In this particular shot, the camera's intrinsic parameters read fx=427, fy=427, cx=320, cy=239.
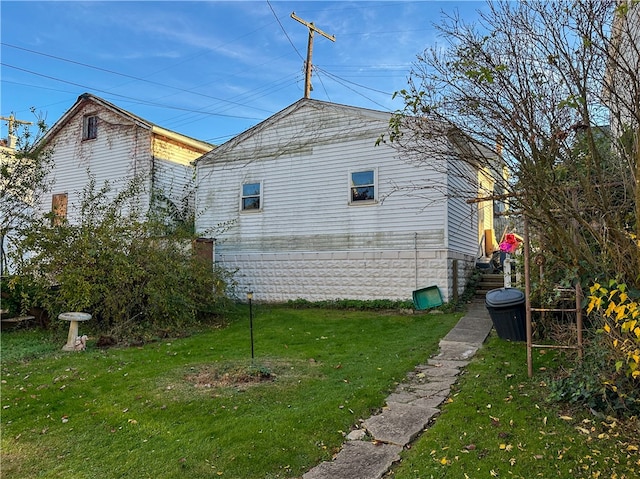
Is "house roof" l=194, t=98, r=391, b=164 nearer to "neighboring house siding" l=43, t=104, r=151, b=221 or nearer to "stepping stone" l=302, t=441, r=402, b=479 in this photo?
"neighboring house siding" l=43, t=104, r=151, b=221

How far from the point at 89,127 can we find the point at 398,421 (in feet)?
59.3

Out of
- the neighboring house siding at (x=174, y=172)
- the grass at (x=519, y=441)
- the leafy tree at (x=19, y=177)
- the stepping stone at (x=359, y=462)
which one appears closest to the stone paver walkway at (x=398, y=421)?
the stepping stone at (x=359, y=462)

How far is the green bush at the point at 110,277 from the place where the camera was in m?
8.95

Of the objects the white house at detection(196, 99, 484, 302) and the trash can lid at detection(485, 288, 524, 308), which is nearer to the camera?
the trash can lid at detection(485, 288, 524, 308)

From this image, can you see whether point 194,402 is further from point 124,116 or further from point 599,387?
point 124,116

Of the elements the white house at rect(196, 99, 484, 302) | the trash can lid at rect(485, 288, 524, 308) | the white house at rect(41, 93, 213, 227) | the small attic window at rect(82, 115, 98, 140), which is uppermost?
the small attic window at rect(82, 115, 98, 140)

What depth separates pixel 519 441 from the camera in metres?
3.49

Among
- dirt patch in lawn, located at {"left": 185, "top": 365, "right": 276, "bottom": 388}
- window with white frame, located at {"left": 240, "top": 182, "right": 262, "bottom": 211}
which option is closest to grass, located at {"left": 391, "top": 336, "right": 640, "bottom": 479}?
dirt patch in lawn, located at {"left": 185, "top": 365, "right": 276, "bottom": 388}

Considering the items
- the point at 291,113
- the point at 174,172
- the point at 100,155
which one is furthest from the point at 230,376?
the point at 100,155

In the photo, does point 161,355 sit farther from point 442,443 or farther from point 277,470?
point 442,443

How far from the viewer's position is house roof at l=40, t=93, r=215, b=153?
631 inches

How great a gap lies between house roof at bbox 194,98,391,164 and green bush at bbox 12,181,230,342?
18.5ft

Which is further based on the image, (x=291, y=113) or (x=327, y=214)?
(x=291, y=113)

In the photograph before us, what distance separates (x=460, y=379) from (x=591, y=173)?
2853mm
